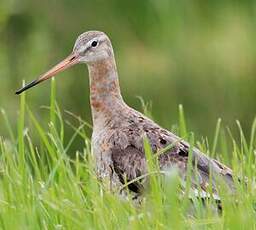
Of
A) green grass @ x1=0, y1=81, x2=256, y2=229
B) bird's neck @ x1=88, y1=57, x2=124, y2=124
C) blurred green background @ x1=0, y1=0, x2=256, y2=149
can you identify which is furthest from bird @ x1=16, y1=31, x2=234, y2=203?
blurred green background @ x1=0, y1=0, x2=256, y2=149

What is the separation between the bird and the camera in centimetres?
522

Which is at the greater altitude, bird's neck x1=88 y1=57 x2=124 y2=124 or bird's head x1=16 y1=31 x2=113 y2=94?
bird's head x1=16 y1=31 x2=113 y2=94

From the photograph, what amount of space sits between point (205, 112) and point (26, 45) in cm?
175

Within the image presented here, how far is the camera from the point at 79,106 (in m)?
11.2

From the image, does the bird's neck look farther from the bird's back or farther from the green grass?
the green grass

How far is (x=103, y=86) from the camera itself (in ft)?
19.7

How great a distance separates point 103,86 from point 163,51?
5.18m

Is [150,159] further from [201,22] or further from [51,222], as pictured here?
[201,22]

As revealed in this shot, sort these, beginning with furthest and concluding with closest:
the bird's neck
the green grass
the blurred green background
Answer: the blurred green background, the bird's neck, the green grass

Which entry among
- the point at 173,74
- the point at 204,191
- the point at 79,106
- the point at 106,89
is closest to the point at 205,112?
the point at 173,74

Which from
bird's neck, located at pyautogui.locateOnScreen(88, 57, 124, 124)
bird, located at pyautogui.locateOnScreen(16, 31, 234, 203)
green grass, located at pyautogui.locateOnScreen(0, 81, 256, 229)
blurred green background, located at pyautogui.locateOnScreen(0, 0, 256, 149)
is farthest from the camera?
blurred green background, located at pyautogui.locateOnScreen(0, 0, 256, 149)

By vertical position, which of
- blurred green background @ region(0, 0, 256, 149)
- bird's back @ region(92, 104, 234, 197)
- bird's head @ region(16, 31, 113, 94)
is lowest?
blurred green background @ region(0, 0, 256, 149)

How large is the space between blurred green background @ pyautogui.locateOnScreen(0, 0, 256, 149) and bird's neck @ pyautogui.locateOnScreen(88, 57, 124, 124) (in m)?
4.50

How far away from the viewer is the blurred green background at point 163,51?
10.9 metres
